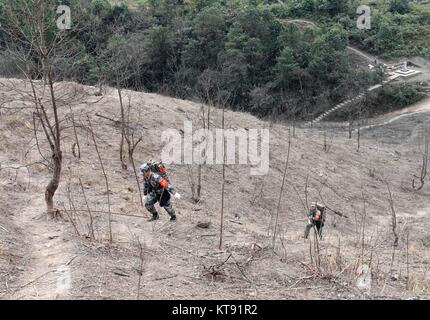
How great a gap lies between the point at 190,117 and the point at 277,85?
43.0 feet

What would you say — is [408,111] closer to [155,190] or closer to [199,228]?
[155,190]

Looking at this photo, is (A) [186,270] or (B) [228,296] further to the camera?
(A) [186,270]

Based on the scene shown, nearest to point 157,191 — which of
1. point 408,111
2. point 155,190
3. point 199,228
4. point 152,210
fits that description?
point 155,190

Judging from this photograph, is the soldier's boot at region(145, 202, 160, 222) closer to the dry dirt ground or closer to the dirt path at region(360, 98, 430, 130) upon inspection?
the dry dirt ground

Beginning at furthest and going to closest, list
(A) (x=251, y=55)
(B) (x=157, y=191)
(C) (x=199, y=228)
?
(A) (x=251, y=55)
(B) (x=157, y=191)
(C) (x=199, y=228)

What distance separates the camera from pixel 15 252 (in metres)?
8.16

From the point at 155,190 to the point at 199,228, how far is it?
44.2 inches

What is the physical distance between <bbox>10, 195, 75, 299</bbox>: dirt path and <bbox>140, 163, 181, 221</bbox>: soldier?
153cm

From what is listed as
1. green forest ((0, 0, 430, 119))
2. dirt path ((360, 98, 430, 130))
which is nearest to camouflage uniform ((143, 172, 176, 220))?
green forest ((0, 0, 430, 119))

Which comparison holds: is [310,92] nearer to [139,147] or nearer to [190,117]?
[190,117]

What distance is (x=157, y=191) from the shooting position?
33.6ft

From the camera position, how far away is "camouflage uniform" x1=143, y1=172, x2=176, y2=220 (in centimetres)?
1003
